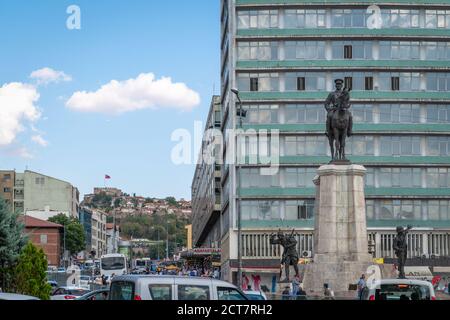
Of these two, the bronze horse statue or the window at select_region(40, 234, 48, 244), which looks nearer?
the bronze horse statue

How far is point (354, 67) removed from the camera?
80.4 metres

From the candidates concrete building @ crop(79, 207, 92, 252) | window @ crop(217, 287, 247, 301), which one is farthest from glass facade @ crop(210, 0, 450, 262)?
concrete building @ crop(79, 207, 92, 252)

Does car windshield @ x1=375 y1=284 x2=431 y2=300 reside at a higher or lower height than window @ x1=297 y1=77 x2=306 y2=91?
lower

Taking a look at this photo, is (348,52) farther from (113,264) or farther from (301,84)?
(113,264)

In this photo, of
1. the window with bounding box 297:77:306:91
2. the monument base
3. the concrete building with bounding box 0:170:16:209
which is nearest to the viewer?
the monument base

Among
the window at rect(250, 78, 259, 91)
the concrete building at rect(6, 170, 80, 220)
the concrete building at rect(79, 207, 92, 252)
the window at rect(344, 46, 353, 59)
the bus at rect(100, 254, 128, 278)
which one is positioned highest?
the window at rect(344, 46, 353, 59)

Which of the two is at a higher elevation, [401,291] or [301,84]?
[301,84]

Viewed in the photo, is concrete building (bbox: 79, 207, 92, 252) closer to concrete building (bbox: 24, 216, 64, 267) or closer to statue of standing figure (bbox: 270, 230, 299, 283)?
concrete building (bbox: 24, 216, 64, 267)


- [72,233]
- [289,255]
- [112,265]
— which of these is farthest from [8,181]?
[289,255]

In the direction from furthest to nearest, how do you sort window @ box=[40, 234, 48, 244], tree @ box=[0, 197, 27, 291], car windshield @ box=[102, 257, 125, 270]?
window @ box=[40, 234, 48, 244], car windshield @ box=[102, 257, 125, 270], tree @ box=[0, 197, 27, 291]

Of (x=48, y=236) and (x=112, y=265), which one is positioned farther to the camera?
(x=48, y=236)

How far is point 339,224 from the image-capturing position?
133 ft

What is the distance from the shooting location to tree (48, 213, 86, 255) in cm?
14411

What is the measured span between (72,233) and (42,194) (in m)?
17.2
